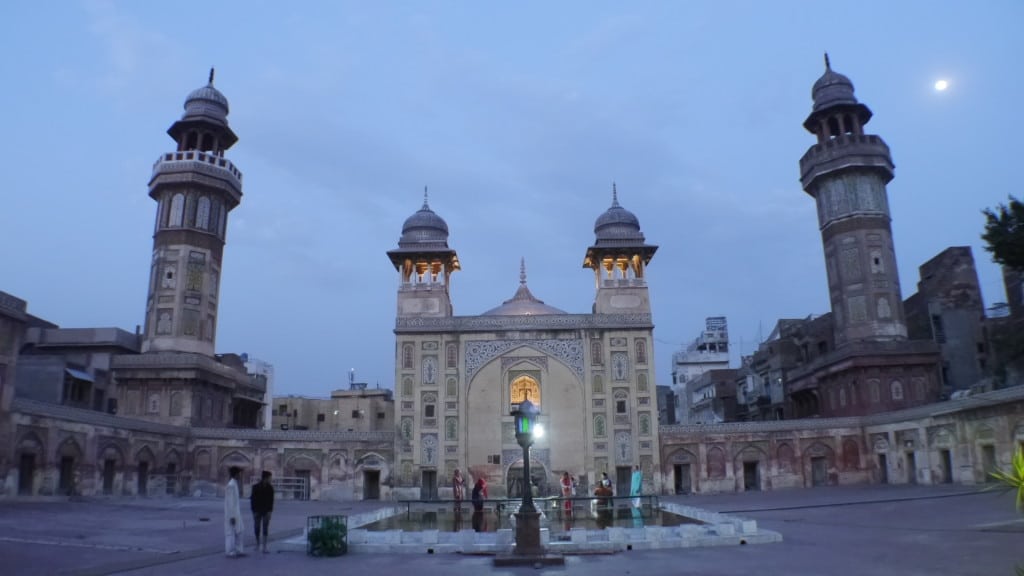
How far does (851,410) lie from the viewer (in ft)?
111

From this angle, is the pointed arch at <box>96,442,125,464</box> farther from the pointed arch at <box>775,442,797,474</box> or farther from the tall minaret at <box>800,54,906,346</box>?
the tall minaret at <box>800,54,906,346</box>

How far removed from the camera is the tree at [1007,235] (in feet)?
53.8

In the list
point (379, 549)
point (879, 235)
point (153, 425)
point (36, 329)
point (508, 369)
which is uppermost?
point (879, 235)

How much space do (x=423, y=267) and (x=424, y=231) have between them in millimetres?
1976

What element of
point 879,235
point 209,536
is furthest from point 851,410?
point 209,536

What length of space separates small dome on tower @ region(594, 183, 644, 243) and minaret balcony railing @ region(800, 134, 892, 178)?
9.73 meters

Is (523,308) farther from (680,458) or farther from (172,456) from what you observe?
(172,456)

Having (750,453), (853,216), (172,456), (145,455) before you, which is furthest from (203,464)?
(853,216)

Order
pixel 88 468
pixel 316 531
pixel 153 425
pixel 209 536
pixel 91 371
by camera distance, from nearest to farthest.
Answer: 1. pixel 316 531
2. pixel 209 536
3. pixel 88 468
4. pixel 153 425
5. pixel 91 371

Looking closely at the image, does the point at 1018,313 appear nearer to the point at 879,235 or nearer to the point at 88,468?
the point at 879,235

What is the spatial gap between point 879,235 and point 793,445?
36.6 ft

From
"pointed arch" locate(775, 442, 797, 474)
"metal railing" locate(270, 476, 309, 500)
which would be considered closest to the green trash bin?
"metal railing" locate(270, 476, 309, 500)

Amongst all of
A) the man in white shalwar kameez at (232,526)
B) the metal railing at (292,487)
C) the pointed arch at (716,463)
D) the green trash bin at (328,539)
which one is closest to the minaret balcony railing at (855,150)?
the pointed arch at (716,463)

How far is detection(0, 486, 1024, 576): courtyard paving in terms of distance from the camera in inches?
372
